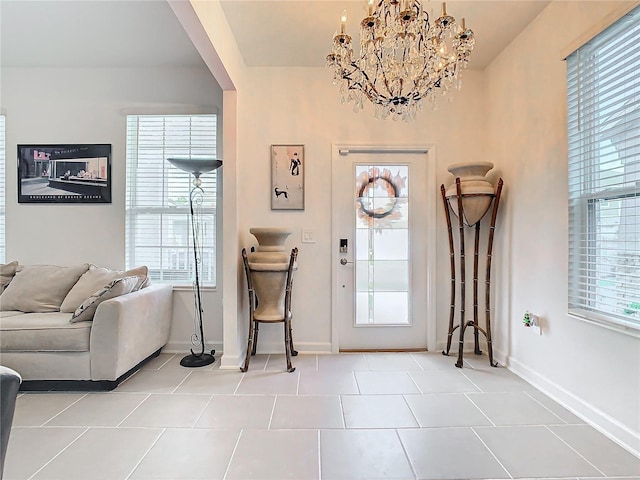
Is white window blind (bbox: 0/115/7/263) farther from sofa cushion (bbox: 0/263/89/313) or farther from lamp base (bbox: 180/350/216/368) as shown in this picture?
lamp base (bbox: 180/350/216/368)

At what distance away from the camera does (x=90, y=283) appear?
2848 mm

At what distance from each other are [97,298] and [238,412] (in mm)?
1340

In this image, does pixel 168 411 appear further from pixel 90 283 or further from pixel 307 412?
pixel 90 283

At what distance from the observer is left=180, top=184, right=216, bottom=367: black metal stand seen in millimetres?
2941

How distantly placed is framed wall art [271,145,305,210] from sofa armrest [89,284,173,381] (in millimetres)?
1397

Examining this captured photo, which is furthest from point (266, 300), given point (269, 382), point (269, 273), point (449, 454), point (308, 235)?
point (449, 454)

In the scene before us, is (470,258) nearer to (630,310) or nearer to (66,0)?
(630,310)

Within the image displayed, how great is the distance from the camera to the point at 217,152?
10.8 ft

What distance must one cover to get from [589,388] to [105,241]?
13.2 ft

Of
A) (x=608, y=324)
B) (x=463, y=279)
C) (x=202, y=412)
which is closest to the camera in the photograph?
(x=608, y=324)

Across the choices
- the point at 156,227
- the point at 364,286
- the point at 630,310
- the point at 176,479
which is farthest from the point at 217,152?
the point at 630,310

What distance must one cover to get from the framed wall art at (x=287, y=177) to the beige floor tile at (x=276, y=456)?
76.2 inches

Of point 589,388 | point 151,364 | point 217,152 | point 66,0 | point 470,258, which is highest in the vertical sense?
point 66,0

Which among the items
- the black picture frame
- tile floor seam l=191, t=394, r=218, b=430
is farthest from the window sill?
the black picture frame
